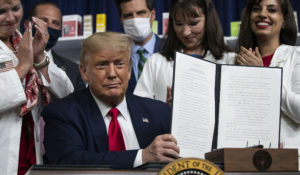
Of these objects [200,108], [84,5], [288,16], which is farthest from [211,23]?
[84,5]

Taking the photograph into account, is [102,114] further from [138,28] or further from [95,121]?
[138,28]

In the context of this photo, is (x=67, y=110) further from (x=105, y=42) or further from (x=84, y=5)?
(x=84, y=5)

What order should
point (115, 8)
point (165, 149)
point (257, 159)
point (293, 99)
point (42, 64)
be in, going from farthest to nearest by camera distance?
point (115, 8) → point (42, 64) → point (293, 99) → point (165, 149) → point (257, 159)

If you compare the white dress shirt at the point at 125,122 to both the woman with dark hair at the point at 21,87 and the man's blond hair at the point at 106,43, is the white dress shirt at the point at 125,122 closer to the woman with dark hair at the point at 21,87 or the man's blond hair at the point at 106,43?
the man's blond hair at the point at 106,43

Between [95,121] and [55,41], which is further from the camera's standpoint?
[55,41]

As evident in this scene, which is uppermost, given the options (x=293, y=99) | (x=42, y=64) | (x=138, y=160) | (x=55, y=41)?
(x=55, y=41)

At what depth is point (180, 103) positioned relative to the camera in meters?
1.71

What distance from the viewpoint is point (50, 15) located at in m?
3.77

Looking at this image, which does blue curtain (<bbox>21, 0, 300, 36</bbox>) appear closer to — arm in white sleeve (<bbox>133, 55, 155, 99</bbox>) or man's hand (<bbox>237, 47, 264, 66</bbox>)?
arm in white sleeve (<bbox>133, 55, 155, 99</bbox>)

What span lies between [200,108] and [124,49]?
45cm

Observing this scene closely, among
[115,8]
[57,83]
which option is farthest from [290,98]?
[115,8]

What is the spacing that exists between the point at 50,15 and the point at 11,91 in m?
1.77

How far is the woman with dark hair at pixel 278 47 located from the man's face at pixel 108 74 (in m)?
0.76

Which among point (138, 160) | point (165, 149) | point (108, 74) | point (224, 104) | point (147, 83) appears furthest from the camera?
point (147, 83)
